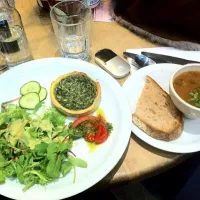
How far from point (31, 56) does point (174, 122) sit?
0.55 meters

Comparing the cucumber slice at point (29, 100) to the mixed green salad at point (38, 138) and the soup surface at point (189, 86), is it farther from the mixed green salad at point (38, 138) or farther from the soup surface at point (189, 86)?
the soup surface at point (189, 86)

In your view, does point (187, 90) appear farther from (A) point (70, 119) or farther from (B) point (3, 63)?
(B) point (3, 63)

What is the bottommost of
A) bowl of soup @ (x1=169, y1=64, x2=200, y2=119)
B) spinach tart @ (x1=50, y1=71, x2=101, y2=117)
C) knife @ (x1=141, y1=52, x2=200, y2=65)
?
spinach tart @ (x1=50, y1=71, x2=101, y2=117)

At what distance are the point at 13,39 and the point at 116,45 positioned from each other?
1.18ft

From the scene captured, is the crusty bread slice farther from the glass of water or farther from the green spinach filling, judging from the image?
the glass of water

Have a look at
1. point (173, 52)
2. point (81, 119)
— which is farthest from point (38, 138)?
point (173, 52)

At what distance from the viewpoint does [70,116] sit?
2.75ft

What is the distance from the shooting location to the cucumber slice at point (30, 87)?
891mm

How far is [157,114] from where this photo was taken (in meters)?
0.82

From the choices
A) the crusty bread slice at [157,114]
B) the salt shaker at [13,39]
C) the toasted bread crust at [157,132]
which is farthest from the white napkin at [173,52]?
the salt shaker at [13,39]

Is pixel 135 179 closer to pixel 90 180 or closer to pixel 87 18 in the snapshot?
pixel 90 180

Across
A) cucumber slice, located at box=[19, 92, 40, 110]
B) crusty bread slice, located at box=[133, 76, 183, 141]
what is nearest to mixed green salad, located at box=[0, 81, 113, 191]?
cucumber slice, located at box=[19, 92, 40, 110]

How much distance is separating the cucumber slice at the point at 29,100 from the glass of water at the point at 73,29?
22cm

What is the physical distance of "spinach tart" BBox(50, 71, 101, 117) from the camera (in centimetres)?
83
